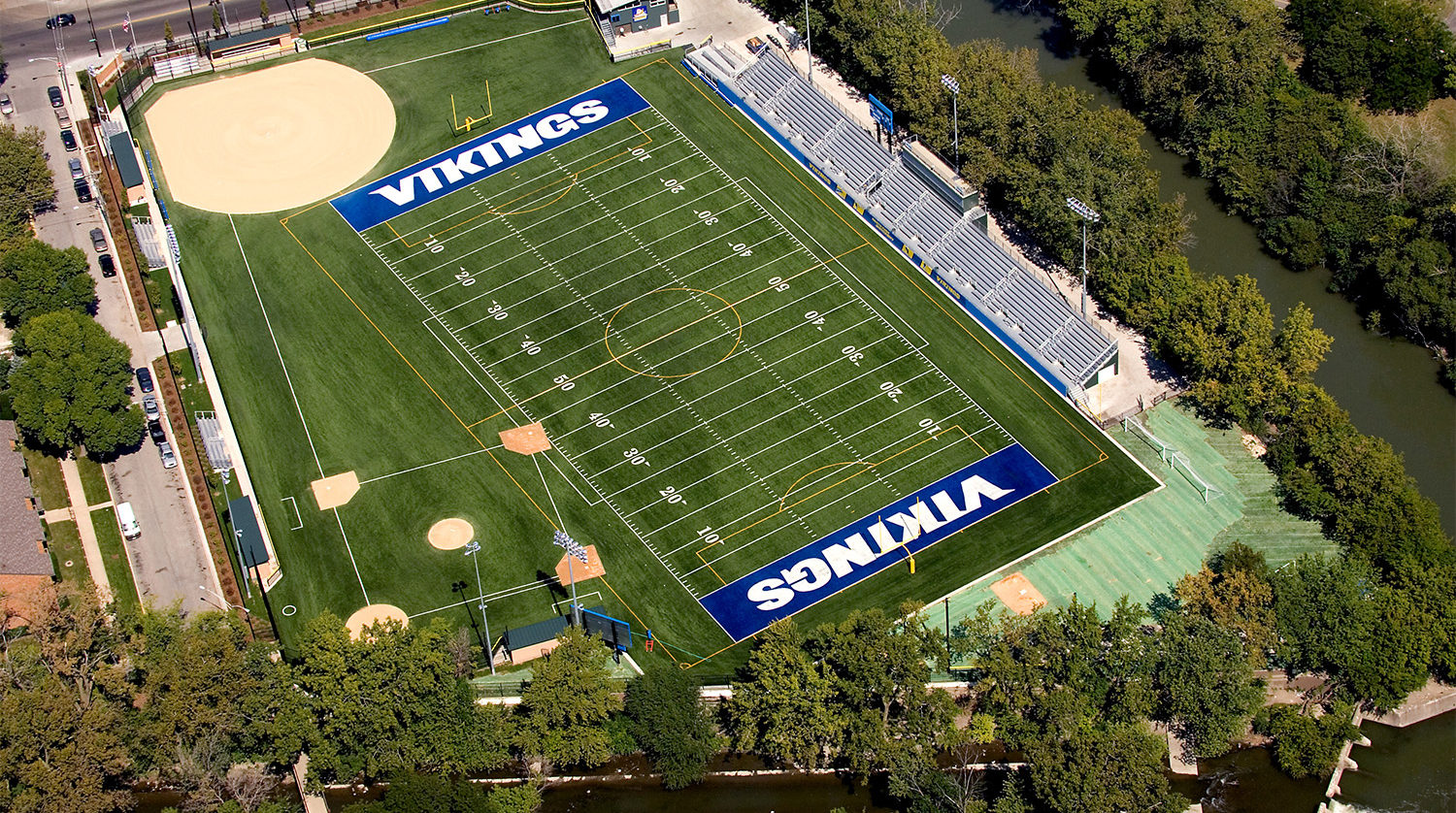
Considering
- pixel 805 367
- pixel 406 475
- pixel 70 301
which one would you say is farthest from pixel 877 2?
pixel 70 301

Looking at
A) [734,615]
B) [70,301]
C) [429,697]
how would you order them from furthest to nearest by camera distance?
[70,301]
[734,615]
[429,697]

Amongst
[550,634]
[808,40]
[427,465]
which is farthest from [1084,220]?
[550,634]

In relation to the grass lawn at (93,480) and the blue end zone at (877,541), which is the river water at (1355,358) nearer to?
the blue end zone at (877,541)

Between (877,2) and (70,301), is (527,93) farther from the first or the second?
(70,301)

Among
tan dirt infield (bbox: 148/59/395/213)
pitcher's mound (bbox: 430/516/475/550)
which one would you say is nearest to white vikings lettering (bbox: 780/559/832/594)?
pitcher's mound (bbox: 430/516/475/550)

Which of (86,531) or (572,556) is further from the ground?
(86,531)

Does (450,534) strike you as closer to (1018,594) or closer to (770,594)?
(770,594)

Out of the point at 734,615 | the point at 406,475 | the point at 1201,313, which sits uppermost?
the point at 406,475
